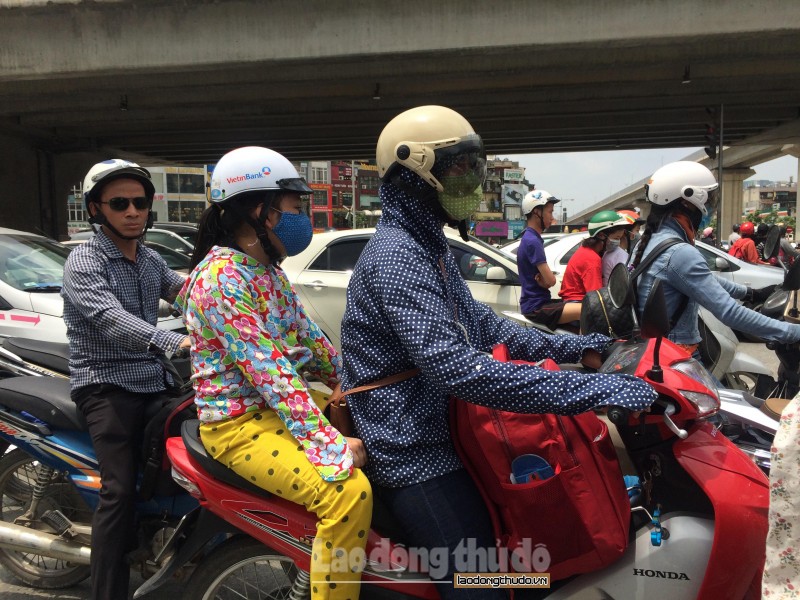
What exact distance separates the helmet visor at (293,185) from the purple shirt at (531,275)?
395 centimetres

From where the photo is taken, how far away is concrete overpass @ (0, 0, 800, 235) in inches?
439

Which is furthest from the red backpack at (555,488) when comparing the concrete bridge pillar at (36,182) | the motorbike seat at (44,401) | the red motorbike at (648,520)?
the concrete bridge pillar at (36,182)

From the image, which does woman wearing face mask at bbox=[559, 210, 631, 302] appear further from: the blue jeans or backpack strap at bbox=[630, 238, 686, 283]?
the blue jeans

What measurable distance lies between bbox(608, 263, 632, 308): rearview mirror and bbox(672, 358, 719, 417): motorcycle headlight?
0.28 m

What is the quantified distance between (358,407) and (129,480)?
1181 millimetres

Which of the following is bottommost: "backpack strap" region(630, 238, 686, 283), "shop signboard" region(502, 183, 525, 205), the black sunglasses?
"backpack strap" region(630, 238, 686, 283)

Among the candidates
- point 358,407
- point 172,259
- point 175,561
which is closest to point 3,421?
point 175,561

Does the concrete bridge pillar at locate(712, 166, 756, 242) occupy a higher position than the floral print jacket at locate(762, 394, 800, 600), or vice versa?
→ the concrete bridge pillar at locate(712, 166, 756, 242)

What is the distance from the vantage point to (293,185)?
229 cm

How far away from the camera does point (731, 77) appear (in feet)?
45.9

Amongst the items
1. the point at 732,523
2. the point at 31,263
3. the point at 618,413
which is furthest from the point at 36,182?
the point at 732,523

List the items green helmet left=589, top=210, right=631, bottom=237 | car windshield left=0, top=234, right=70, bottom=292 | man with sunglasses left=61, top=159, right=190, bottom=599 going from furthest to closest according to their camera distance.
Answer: green helmet left=589, top=210, right=631, bottom=237 → car windshield left=0, top=234, right=70, bottom=292 → man with sunglasses left=61, top=159, right=190, bottom=599

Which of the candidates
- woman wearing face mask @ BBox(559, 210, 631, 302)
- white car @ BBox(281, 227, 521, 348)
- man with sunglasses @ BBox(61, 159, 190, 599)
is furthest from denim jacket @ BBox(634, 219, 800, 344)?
white car @ BBox(281, 227, 521, 348)

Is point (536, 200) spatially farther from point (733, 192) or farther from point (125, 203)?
point (733, 192)
